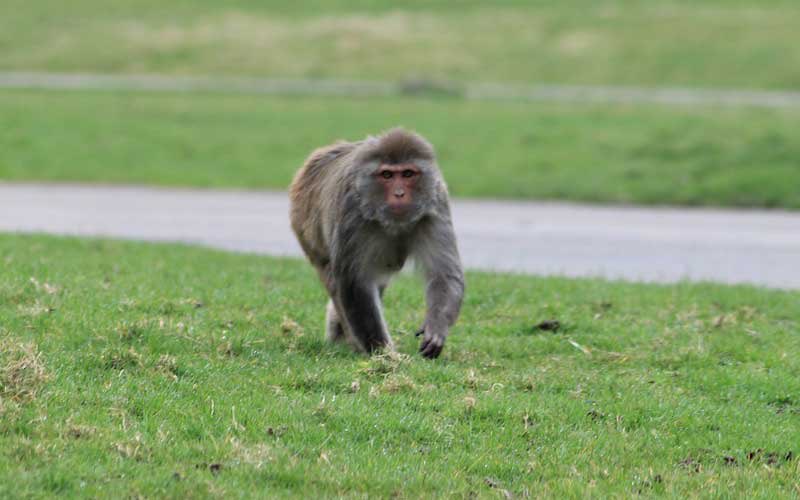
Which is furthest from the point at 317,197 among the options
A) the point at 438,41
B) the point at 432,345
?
the point at 438,41

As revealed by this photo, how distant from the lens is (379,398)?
24.1ft

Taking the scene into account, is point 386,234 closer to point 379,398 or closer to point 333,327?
point 333,327

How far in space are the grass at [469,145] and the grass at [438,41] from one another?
333 inches

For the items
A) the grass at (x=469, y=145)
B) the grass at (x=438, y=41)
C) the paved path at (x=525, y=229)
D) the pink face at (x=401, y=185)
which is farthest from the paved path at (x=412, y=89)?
the pink face at (x=401, y=185)

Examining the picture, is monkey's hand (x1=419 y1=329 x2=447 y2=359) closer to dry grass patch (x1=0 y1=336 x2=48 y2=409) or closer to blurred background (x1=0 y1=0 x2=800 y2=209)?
dry grass patch (x1=0 y1=336 x2=48 y2=409)

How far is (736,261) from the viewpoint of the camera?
14367mm

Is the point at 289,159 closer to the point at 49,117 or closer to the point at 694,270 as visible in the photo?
the point at 49,117

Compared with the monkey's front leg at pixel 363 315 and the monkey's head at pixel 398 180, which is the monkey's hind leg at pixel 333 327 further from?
the monkey's head at pixel 398 180

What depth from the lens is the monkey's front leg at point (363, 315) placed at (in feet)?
28.1

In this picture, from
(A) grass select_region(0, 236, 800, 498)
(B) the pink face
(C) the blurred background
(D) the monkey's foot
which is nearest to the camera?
(A) grass select_region(0, 236, 800, 498)

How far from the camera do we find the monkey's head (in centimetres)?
818

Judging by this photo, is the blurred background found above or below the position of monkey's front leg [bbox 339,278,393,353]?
above

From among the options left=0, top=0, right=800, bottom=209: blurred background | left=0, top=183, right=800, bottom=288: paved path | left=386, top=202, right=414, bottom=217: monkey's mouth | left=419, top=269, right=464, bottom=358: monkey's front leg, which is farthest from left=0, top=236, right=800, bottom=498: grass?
left=0, top=0, right=800, bottom=209: blurred background

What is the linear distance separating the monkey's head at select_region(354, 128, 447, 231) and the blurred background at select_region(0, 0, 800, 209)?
11.7m
